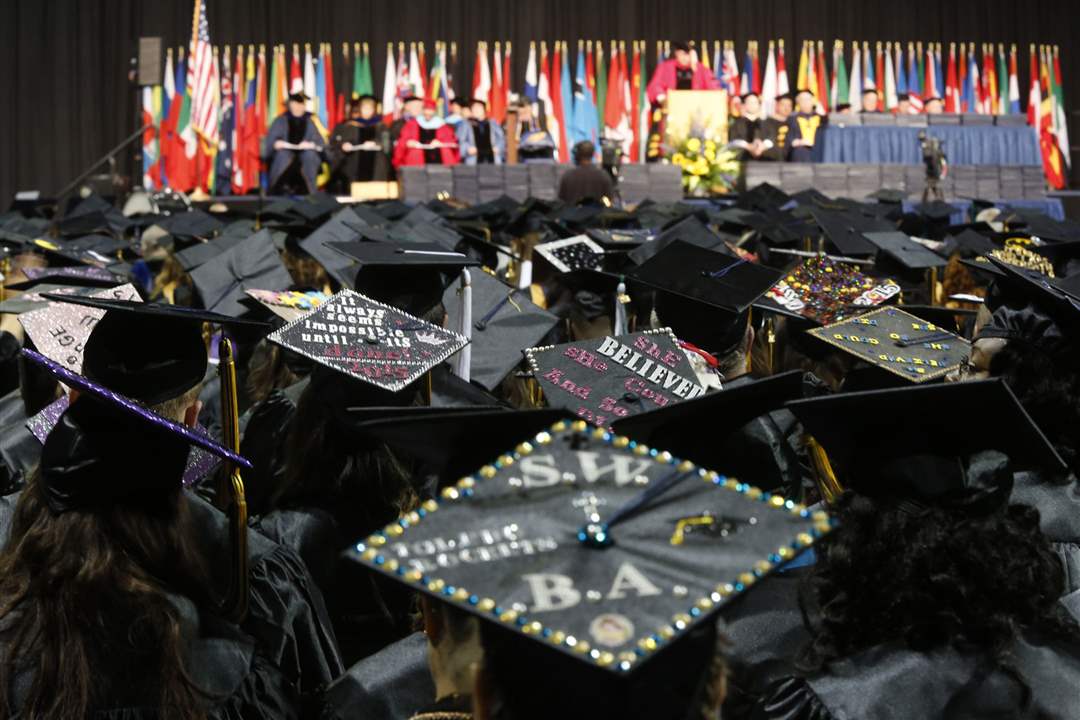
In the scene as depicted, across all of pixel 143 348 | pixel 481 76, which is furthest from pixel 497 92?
pixel 143 348

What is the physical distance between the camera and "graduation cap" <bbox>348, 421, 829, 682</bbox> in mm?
1205

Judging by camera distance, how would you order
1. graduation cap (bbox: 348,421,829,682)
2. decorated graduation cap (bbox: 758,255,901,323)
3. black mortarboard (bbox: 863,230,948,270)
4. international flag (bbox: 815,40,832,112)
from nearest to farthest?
graduation cap (bbox: 348,421,829,682) < decorated graduation cap (bbox: 758,255,901,323) < black mortarboard (bbox: 863,230,948,270) < international flag (bbox: 815,40,832,112)

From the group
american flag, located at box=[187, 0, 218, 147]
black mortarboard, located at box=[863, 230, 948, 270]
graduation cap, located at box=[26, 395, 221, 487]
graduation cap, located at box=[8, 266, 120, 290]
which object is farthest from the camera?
american flag, located at box=[187, 0, 218, 147]

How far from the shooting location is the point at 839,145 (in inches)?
549

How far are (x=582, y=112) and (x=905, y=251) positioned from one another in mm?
13086

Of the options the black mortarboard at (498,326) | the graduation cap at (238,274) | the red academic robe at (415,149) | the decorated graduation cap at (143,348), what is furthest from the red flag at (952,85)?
the decorated graduation cap at (143,348)

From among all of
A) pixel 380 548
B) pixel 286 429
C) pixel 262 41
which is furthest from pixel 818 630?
pixel 262 41

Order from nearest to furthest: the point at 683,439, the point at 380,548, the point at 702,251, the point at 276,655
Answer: the point at 380,548 → the point at 683,439 → the point at 276,655 → the point at 702,251

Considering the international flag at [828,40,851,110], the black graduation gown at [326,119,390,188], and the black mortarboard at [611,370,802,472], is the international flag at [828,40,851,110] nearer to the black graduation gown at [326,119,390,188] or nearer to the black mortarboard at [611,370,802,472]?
the black graduation gown at [326,119,390,188]

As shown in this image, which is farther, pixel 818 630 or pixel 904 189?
pixel 904 189

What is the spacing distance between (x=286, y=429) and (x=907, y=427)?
164cm

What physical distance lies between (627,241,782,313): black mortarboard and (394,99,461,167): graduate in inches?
471

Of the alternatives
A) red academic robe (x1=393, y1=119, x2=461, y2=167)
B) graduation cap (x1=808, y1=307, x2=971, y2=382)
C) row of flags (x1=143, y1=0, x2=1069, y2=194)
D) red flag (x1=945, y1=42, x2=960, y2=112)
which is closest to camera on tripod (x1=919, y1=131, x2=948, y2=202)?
row of flags (x1=143, y1=0, x2=1069, y2=194)

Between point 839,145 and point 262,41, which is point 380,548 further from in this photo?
point 262,41
